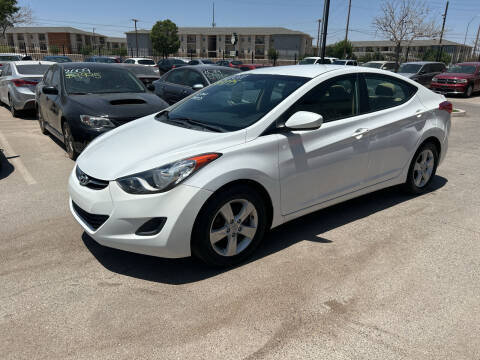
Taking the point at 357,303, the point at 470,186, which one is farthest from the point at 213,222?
the point at 470,186

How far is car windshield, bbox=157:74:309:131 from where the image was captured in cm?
356

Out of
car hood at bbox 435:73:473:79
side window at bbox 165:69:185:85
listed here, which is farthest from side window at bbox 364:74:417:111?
car hood at bbox 435:73:473:79

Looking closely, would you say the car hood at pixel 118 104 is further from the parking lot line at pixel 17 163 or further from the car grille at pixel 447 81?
the car grille at pixel 447 81

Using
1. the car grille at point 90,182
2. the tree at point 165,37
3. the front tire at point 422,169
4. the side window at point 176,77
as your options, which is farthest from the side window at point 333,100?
the tree at point 165,37

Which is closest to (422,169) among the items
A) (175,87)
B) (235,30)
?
(175,87)

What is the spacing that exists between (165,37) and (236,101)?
64.9m

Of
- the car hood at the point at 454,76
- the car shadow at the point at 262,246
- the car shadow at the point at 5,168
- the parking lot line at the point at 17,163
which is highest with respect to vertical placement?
the car hood at the point at 454,76

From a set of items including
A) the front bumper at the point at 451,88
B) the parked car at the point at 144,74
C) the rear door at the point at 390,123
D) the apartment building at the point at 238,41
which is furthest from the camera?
the apartment building at the point at 238,41

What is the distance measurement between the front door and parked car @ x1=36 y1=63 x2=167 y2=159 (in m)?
3.38

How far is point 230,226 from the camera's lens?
3.20 metres

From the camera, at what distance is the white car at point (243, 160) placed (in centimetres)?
294

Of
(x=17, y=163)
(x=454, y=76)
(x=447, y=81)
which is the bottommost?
(x=17, y=163)

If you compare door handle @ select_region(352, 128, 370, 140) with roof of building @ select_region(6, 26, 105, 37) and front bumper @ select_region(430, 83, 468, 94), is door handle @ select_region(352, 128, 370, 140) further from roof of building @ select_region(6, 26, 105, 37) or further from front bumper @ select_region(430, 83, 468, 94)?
roof of building @ select_region(6, 26, 105, 37)

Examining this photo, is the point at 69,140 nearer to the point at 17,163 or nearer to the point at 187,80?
the point at 17,163
